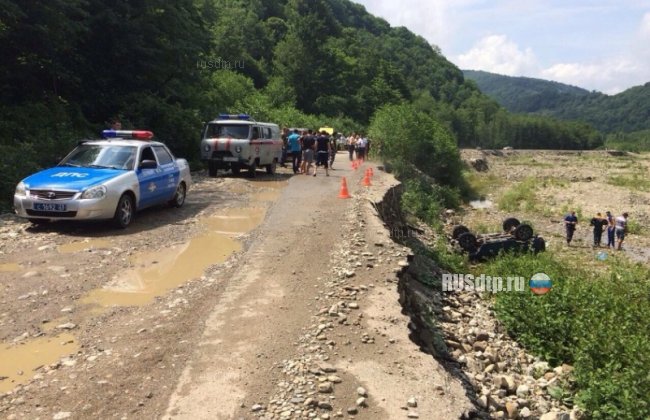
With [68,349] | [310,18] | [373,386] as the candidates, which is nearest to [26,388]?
[68,349]

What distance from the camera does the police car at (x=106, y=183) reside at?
9.42m

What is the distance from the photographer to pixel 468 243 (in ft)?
60.7

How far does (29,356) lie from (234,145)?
42.7ft

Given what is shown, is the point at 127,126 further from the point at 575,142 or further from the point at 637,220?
the point at 575,142

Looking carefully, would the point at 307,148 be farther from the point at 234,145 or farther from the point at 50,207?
the point at 50,207

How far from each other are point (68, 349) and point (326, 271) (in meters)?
3.87

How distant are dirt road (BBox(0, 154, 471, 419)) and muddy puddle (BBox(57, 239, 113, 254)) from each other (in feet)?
0.15

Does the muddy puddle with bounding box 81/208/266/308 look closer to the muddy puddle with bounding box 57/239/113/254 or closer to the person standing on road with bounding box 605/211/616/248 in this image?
the muddy puddle with bounding box 57/239/113/254

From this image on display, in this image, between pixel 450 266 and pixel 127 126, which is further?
pixel 127 126

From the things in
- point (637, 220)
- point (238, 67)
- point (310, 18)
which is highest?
point (310, 18)

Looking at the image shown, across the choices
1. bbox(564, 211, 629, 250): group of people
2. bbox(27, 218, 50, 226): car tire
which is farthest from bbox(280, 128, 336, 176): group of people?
bbox(564, 211, 629, 250): group of people

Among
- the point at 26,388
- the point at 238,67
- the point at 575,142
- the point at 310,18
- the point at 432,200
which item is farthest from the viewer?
the point at 575,142

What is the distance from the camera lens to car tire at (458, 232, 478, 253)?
18469 millimetres

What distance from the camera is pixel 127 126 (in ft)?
65.1
